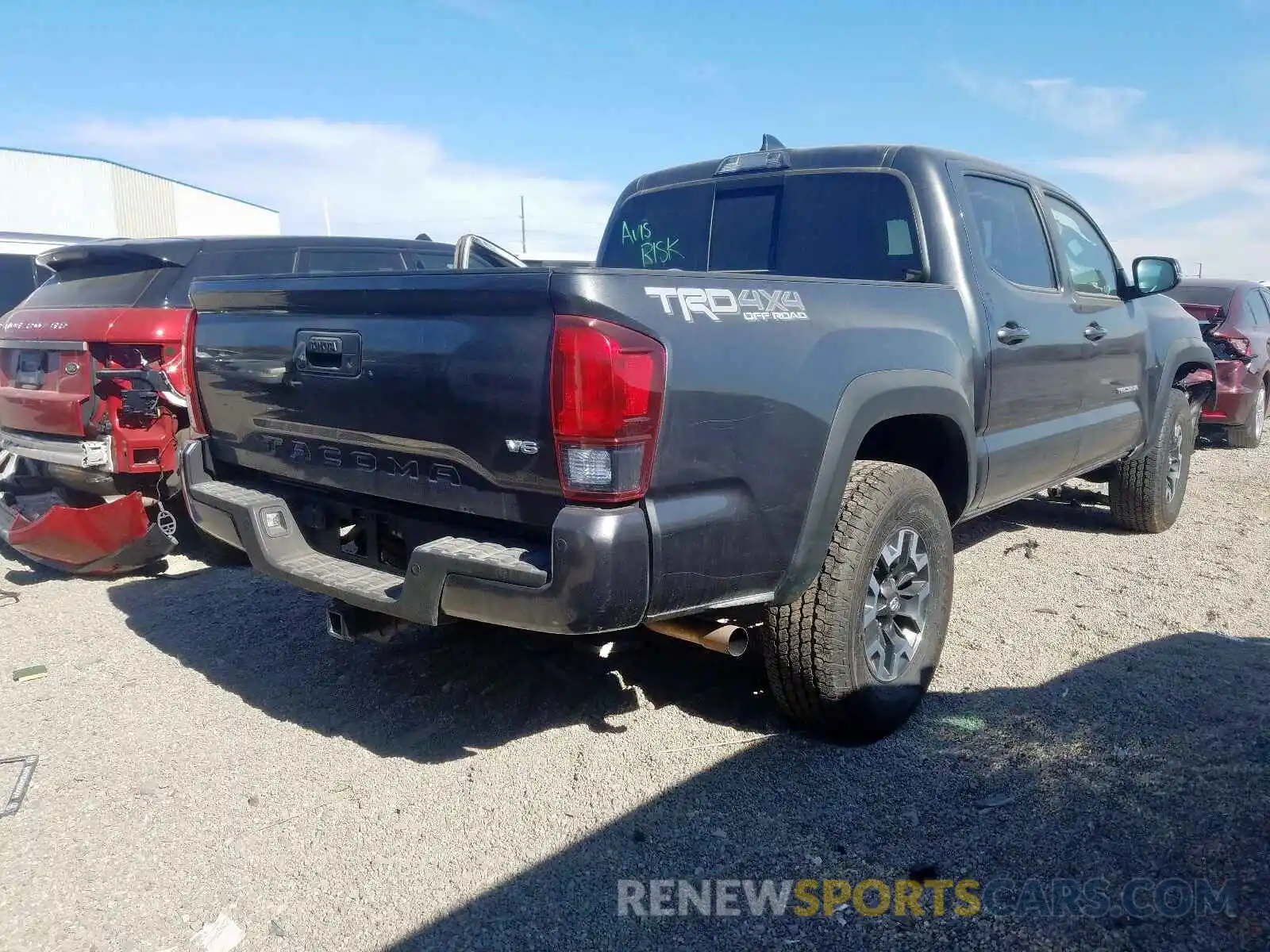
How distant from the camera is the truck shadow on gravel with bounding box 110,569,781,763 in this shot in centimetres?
345

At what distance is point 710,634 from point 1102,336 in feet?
9.58

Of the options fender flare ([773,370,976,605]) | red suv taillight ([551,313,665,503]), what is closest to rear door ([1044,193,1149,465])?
fender flare ([773,370,976,605])

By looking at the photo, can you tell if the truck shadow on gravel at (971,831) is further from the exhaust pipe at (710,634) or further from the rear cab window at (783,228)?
the rear cab window at (783,228)

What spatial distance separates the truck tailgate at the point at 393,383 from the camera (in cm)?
250

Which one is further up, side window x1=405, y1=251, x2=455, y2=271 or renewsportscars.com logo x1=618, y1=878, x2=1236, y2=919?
side window x1=405, y1=251, x2=455, y2=271

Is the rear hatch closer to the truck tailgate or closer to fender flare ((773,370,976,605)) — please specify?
the truck tailgate

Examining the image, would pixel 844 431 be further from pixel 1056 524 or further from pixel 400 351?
pixel 1056 524

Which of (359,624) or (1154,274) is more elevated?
(1154,274)

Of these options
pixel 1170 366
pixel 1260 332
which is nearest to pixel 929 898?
pixel 1170 366

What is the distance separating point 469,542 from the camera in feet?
8.87

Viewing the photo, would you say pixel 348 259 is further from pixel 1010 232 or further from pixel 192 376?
pixel 1010 232

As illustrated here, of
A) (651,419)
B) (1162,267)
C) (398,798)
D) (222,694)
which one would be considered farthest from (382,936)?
(1162,267)

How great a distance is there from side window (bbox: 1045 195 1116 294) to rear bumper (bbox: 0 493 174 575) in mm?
4583

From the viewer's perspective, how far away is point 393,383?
2787mm
